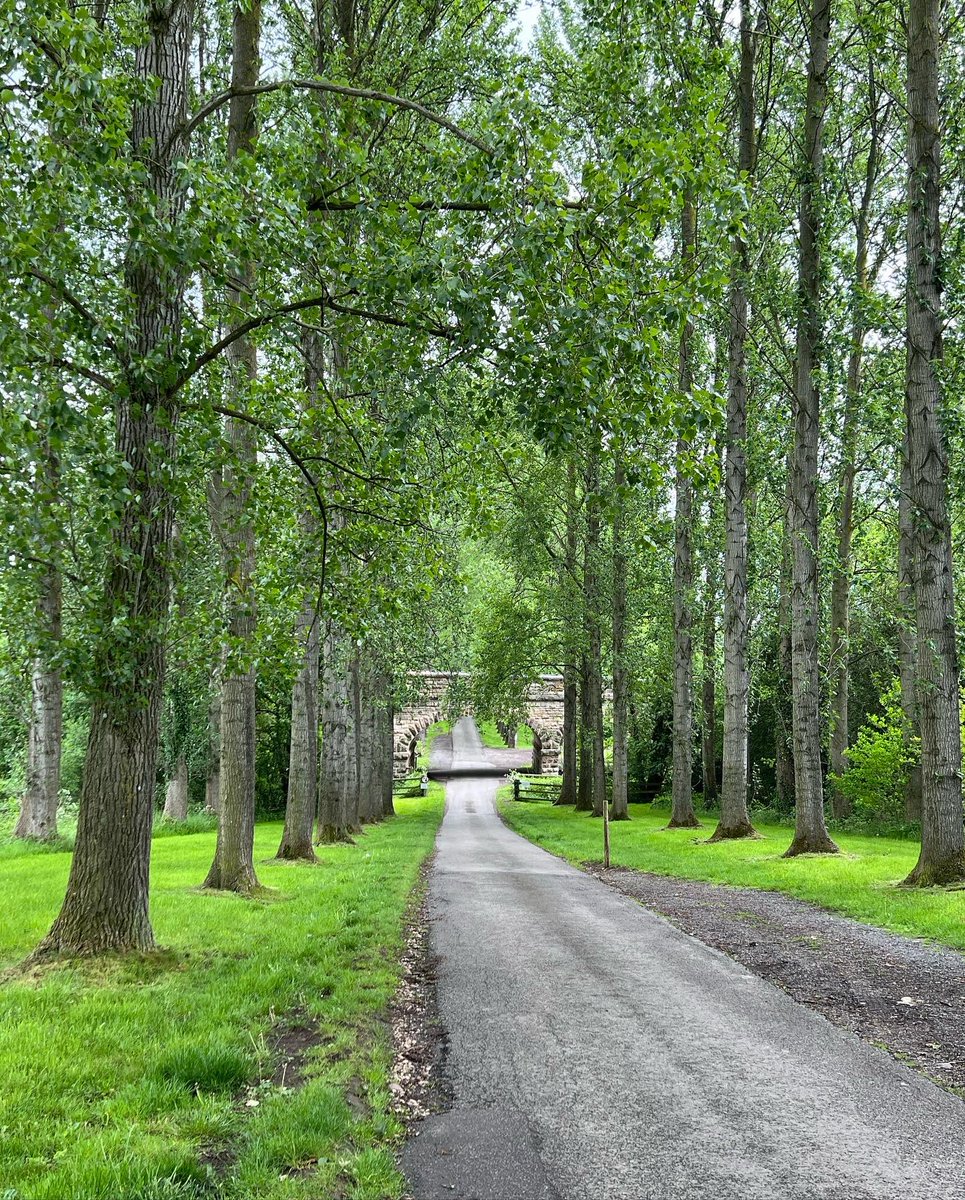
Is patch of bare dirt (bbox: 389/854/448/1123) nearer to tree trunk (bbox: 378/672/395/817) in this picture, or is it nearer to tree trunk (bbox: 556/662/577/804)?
tree trunk (bbox: 378/672/395/817)

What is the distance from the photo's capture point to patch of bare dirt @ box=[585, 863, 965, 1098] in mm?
5680

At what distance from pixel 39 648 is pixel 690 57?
7.20m

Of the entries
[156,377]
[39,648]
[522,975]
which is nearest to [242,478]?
[156,377]

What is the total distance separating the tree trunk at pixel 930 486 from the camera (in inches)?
431

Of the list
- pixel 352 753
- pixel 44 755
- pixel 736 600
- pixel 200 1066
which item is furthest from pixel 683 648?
pixel 200 1066

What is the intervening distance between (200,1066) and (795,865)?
1169cm

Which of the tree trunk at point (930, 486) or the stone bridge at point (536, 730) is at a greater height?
the tree trunk at point (930, 486)

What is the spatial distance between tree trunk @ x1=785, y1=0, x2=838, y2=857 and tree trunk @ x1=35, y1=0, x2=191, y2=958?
11.5m

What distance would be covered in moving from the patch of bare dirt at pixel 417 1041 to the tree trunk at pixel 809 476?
958 cm

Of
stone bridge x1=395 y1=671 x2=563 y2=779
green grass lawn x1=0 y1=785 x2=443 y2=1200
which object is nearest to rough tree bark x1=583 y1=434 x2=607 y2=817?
stone bridge x1=395 y1=671 x2=563 y2=779

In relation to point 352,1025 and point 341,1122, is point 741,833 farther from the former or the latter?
point 341,1122

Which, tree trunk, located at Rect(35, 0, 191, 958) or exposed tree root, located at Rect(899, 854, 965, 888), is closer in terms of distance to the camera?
tree trunk, located at Rect(35, 0, 191, 958)

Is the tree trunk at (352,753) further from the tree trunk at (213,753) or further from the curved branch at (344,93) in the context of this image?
the curved branch at (344,93)

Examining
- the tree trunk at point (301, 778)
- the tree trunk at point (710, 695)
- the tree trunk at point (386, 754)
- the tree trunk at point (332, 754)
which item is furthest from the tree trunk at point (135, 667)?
the tree trunk at point (710, 695)
